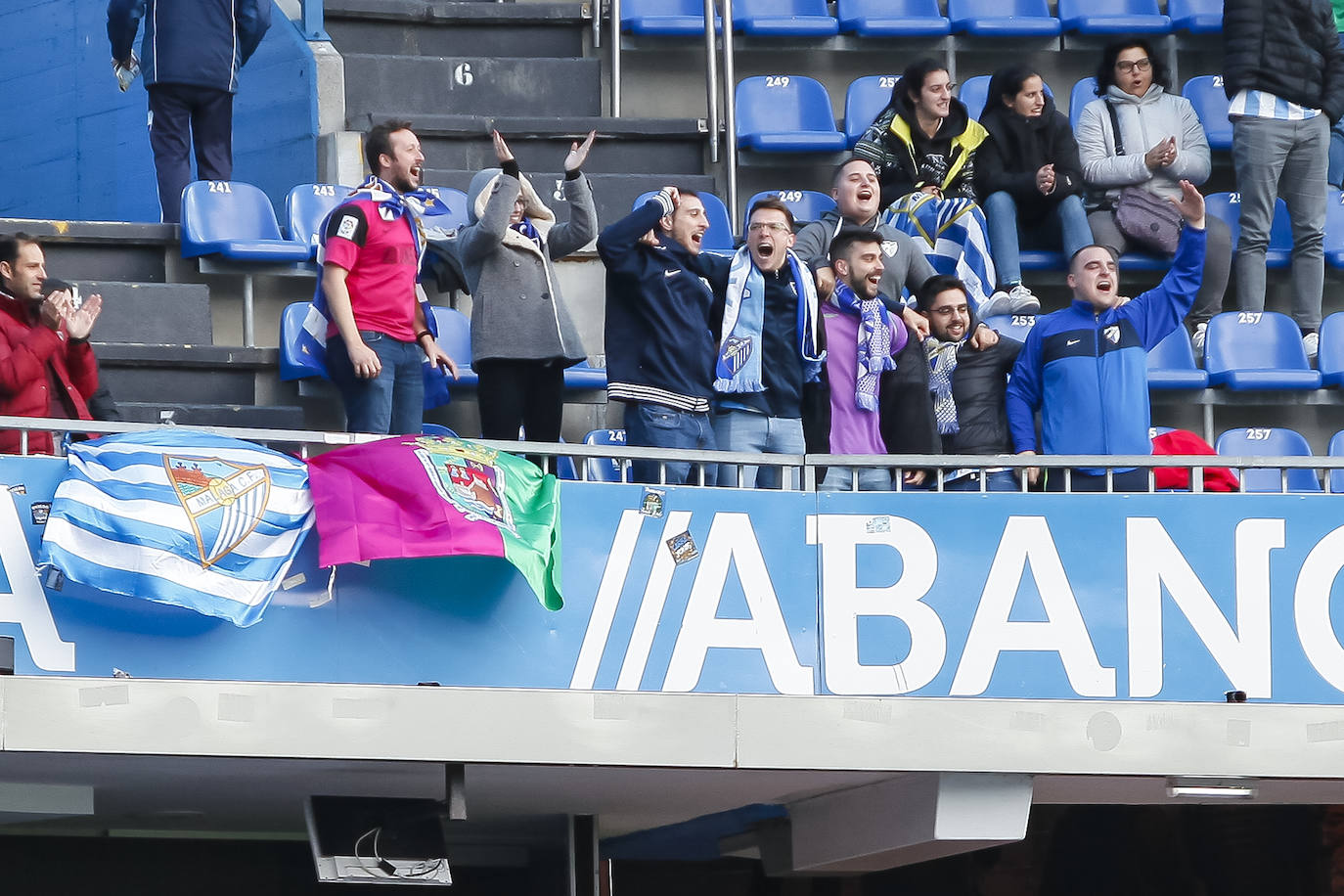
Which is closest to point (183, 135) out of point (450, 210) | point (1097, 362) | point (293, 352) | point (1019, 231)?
point (450, 210)

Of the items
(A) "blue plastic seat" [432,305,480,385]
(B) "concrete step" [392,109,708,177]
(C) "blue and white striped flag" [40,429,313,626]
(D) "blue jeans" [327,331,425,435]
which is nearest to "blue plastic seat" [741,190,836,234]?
(B) "concrete step" [392,109,708,177]

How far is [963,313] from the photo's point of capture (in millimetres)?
7438

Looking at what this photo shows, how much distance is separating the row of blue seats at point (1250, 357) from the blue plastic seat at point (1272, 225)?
1.82ft

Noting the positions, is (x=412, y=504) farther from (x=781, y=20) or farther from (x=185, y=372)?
(x=781, y=20)

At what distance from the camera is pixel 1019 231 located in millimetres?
9328

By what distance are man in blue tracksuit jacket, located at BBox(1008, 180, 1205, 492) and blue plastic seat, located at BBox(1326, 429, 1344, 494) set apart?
79 centimetres

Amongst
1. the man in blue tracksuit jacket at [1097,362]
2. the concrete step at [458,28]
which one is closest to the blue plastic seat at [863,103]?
the concrete step at [458,28]

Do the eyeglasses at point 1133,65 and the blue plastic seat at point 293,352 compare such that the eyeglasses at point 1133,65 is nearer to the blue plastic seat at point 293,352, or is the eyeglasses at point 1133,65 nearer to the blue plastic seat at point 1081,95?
the blue plastic seat at point 1081,95

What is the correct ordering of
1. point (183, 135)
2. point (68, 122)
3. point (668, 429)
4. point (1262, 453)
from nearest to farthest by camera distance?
point (668, 429) → point (1262, 453) → point (183, 135) → point (68, 122)

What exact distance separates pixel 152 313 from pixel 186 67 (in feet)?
3.56

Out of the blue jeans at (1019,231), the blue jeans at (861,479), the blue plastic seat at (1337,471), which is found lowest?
the blue plastic seat at (1337,471)

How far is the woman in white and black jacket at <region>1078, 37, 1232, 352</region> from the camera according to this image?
30.2 ft

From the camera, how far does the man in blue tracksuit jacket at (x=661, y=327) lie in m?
6.78

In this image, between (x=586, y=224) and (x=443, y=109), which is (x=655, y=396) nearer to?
(x=586, y=224)
